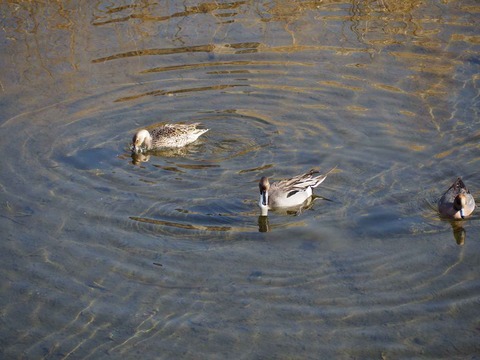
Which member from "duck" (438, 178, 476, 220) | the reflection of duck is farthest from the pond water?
"duck" (438, 178, 476, 220)

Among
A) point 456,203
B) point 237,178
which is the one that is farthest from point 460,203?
point 237,178

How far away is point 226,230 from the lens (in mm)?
10719

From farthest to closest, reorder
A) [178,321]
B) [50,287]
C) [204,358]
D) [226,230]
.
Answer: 1. [226,230]
2. [50,287]
3. [178,321]
4. [204,358]

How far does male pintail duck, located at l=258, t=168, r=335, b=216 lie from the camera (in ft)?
36.8

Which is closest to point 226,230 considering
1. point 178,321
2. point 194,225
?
point 194,225

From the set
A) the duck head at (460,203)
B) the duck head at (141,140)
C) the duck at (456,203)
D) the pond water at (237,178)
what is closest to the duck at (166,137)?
the duck head at (141,140)

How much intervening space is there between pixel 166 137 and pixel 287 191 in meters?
2.58

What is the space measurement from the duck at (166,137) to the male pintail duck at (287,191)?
2.08 metres

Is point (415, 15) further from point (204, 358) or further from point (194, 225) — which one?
point (204, 358)

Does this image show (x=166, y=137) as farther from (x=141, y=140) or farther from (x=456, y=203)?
(x=456, y=203)

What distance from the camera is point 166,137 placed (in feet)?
43.1

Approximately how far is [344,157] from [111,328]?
4885mm

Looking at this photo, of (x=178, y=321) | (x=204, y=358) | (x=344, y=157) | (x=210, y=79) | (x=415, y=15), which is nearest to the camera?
(x=204, y=358)

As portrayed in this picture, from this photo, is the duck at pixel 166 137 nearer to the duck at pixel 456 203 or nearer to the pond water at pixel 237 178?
the pond water at pixel 237 178
